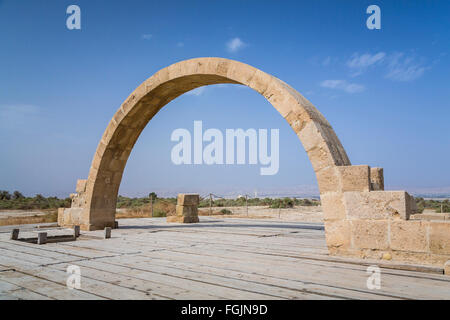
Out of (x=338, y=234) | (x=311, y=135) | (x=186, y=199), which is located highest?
(x=311, y=135)

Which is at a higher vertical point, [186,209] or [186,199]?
[186,199]

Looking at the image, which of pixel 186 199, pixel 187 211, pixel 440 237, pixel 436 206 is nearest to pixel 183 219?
pixel 187 211

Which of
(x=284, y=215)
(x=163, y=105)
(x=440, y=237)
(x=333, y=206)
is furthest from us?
(x=284, y=215)

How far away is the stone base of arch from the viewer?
3594mm

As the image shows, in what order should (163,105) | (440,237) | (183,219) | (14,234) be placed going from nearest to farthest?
(440,237)
(14,234)
(163,105)
(183,219)

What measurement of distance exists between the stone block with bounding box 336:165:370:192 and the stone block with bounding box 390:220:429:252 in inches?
20.9

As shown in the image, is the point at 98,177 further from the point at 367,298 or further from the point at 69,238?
the point at 367,298

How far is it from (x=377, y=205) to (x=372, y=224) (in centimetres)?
23

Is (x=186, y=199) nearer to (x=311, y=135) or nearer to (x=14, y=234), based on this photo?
(x=14, y=234)

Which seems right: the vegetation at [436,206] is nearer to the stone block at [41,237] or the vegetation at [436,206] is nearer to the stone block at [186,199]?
the stone block at [186,199]

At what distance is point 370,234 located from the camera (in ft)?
13.0

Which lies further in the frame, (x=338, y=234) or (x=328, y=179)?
(x=328, y=179)

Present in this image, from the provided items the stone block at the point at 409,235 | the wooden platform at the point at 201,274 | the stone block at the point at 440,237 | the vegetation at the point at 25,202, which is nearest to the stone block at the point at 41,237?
the wooden platform at the point at 201,274
